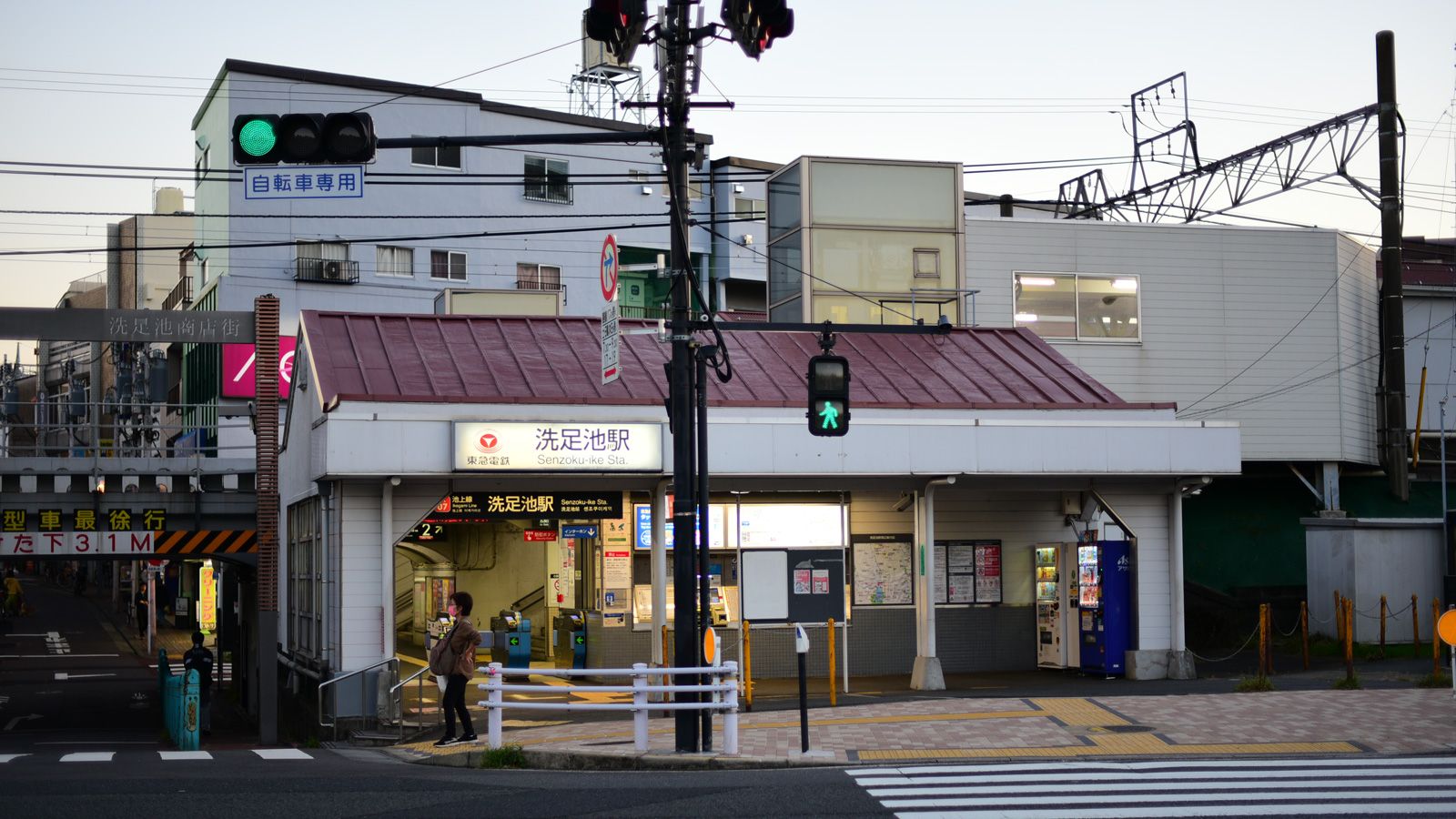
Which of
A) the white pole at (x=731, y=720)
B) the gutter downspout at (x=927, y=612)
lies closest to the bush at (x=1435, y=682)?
the gutter downspout at (x=927, y=612)

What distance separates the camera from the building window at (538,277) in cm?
5662

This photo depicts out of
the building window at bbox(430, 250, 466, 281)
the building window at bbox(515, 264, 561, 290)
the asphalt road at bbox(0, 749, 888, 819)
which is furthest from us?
the building window at bbox(515, 264, 561, 290)

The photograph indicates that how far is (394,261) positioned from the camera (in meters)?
53.8

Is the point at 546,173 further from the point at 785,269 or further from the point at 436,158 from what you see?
the point at 785,269

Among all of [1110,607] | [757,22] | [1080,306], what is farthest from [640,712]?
[1080,306]

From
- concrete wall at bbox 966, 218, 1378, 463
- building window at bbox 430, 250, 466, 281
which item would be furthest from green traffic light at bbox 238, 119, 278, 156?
building window at bbox 430, 250, 466, 281

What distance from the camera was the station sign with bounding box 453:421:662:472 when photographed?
787 inches

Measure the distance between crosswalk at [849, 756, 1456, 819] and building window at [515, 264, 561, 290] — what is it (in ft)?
146

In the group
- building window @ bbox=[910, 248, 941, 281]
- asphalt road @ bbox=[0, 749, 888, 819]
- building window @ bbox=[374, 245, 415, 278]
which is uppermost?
building window @ bbox=[374, 245, 415, 278]

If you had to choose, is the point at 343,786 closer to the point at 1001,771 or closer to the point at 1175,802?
the point at 1001,771

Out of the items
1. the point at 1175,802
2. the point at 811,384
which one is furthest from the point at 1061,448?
the point at 1175,802

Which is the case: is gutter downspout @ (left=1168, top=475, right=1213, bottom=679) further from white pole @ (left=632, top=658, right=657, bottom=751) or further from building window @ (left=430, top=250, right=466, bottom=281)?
building window @ (left=430, top=250, right=466, bottom=281)

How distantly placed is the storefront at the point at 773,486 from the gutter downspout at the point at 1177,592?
1.8 inches

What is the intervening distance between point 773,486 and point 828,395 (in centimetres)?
685
